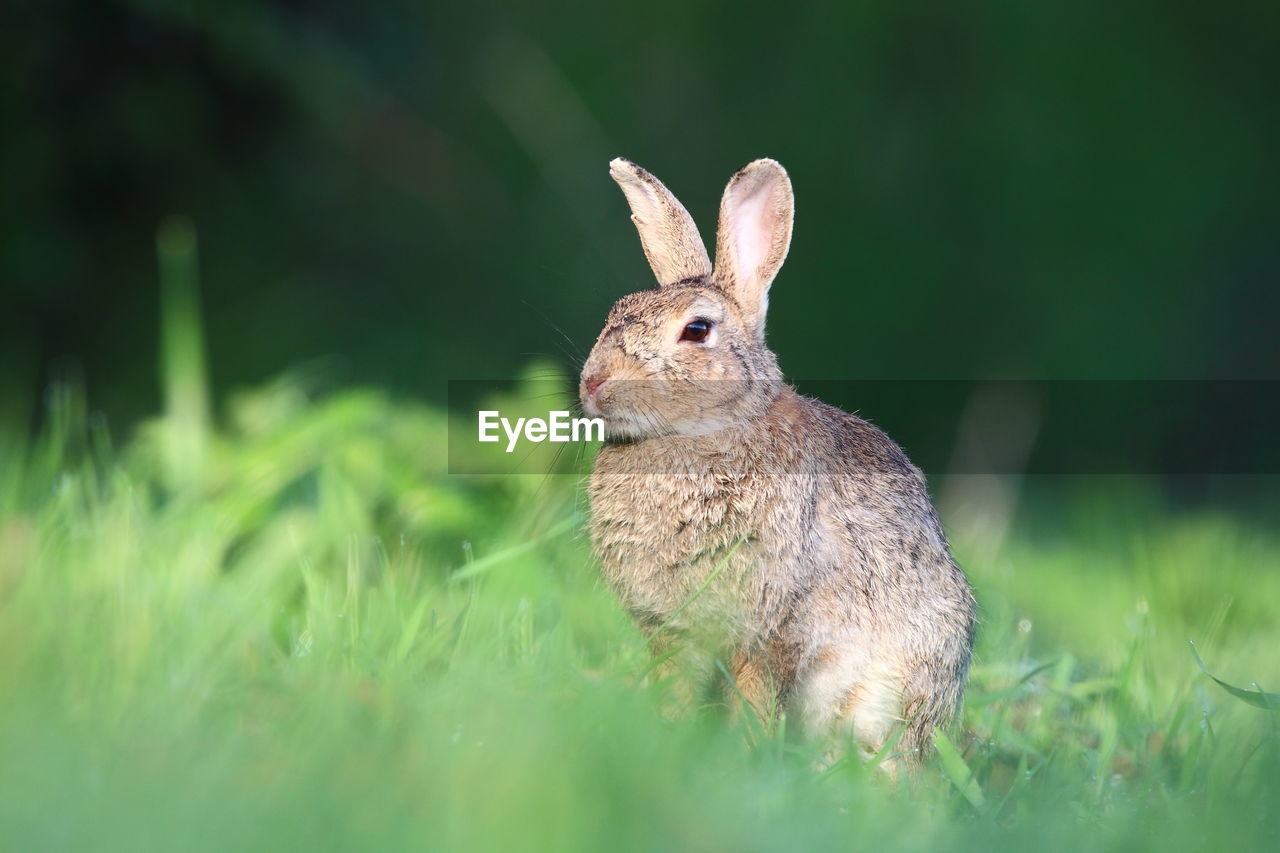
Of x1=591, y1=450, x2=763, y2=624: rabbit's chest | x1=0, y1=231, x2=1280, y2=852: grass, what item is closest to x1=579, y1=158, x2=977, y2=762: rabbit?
x1=591, y1=450, x2=763, y2=624: rabbit's chest

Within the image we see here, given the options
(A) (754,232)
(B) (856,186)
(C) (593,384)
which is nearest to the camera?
(C) (593,384)

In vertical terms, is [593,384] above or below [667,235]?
below

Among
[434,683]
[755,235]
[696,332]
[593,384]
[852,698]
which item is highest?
[755,235]

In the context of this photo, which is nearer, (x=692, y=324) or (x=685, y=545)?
(x=685, y=545)

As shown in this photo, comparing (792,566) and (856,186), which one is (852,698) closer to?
(792,566)

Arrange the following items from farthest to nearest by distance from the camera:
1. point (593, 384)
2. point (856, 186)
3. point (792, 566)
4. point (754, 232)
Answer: point (856, 186) → point (754, 232) → point (593, 384) → point (792, 566)

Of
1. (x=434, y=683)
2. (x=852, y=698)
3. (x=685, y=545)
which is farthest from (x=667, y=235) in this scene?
(x=434, y=683)

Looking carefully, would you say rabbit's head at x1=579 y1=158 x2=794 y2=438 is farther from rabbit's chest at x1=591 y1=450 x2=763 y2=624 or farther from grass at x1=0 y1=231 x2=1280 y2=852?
grass at x1=0 y1=231 x2=1280 y2=852
